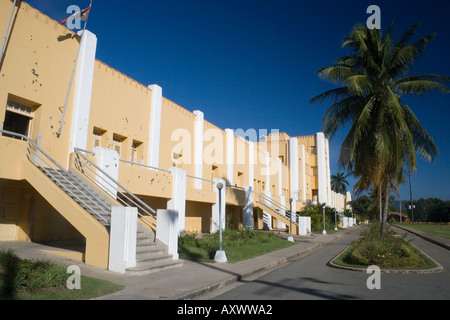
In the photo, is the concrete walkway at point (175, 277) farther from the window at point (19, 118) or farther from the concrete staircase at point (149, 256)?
the window at point (19, 118)

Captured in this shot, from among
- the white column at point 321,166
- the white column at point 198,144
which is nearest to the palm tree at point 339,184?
the white column at point 321,166

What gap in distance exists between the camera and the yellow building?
995cm

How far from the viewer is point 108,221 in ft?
32.9

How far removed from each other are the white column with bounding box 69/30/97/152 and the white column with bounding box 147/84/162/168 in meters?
4.35

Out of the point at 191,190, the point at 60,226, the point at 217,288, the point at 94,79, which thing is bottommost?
the point at 217,288

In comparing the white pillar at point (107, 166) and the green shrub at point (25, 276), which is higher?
the white pillar at point (107, 166)

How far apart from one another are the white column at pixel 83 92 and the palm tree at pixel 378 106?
11566 millimetres

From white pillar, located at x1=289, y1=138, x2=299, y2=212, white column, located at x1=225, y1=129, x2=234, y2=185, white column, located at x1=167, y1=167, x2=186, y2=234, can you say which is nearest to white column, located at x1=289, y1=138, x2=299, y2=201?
white pillar, located at x1=289, y1=138, x2=299, y2=212

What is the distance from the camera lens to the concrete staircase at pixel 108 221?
963 cm
